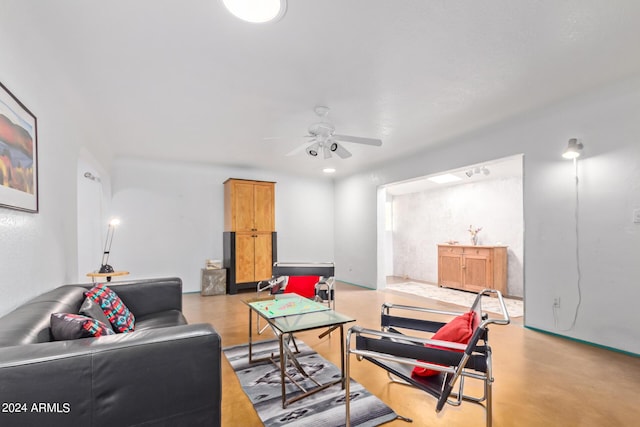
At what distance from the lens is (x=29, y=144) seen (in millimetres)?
1900

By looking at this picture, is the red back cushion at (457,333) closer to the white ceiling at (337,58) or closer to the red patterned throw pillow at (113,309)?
the white ceiling at (337,58)

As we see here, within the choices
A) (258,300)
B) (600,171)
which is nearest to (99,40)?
(258,300)

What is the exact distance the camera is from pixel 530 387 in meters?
2.26

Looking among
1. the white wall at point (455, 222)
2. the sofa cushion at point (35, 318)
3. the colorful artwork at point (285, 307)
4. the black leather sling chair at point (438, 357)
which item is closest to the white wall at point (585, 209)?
the white wall at point (455, 222)

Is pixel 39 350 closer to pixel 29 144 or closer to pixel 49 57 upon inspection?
pixel 29 144

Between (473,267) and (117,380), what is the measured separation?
604 cm

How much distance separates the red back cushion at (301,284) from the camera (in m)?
3.93

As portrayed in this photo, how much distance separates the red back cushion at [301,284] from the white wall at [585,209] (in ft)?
8.54

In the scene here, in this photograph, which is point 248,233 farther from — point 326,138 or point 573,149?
point 573,149

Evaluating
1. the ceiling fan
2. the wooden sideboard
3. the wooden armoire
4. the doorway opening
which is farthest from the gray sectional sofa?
the wooden sideboard

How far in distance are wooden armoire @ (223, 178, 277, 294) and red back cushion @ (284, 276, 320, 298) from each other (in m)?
2.04

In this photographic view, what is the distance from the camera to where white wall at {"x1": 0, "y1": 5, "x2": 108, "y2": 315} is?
1665 millimetres

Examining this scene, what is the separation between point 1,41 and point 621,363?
500 centimetres

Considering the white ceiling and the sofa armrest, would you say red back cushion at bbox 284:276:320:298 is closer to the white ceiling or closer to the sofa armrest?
the white ceiling
